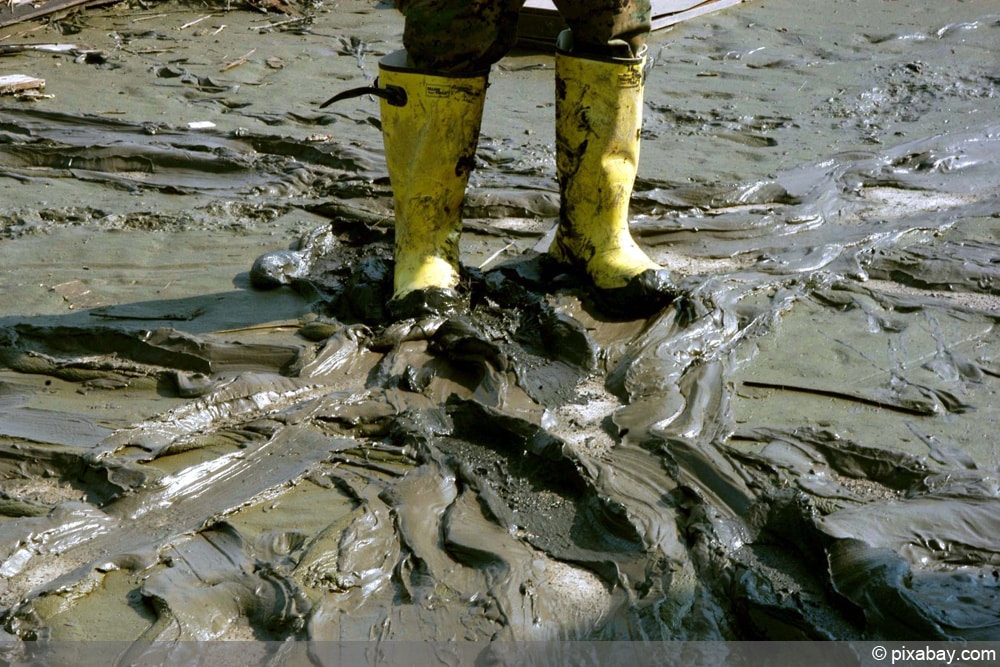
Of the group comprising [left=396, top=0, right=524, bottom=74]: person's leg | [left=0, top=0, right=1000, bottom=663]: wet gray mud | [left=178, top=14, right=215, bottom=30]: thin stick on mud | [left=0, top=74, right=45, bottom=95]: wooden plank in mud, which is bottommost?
[left=0, top=0, right=1000, bottom=663]: wet gray mud

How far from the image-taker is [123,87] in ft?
17.1

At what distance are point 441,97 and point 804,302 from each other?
128 cm

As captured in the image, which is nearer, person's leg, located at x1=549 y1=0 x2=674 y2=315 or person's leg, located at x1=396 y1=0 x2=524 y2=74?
person's leg, located at x1=396 y1=0 x2=524 y2=74

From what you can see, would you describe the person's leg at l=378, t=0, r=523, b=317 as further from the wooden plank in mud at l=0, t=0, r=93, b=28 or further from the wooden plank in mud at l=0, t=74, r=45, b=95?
the wooden plank in mud at l=0, t=0, r=93, b=28

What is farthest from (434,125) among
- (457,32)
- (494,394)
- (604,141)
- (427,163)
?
(494,394)

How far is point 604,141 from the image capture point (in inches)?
116

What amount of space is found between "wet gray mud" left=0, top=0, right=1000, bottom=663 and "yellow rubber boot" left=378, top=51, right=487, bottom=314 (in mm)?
149

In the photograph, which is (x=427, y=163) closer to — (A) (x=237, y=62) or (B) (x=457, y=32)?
(B) (x=457, y=32)

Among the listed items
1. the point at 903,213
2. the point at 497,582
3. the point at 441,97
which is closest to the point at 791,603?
the point at 497,582

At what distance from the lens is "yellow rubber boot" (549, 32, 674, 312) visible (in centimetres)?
291

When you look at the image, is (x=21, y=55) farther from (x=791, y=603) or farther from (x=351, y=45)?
(x=791, y=603)

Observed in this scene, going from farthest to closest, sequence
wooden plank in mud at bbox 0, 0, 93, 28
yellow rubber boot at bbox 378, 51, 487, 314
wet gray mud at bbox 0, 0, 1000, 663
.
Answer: wooden plank in mud at bbox 0, 0, 93, 28 → yellow rubber boot at bbox 378, 51, 487, 314 → wet gray mud at bbox 0, 0, 1000, 663

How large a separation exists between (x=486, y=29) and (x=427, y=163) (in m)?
0.41

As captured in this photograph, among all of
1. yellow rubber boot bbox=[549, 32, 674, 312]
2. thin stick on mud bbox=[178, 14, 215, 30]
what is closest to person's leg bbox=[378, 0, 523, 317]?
yellow rubber boot bbox=[549, 32, 674, 312]
